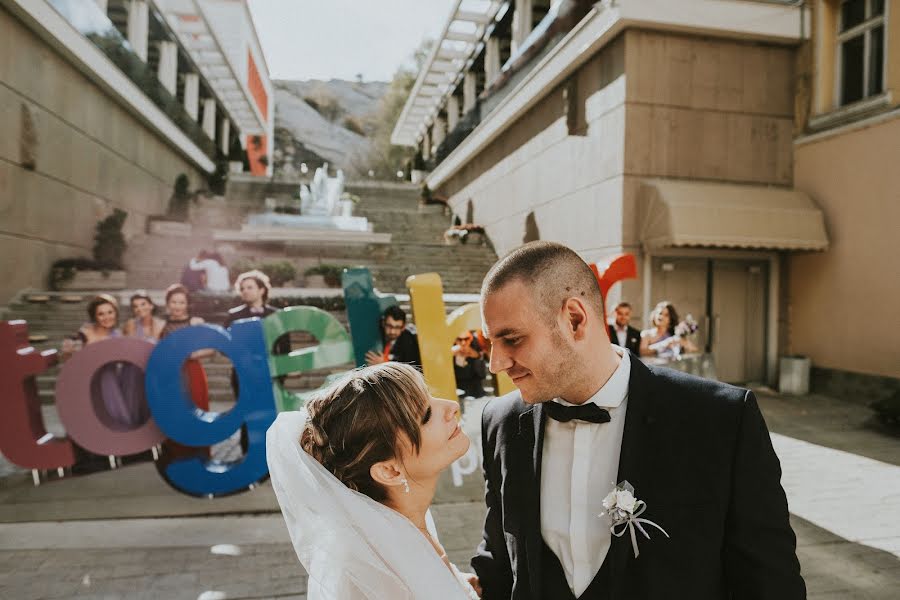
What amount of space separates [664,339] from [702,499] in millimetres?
7436

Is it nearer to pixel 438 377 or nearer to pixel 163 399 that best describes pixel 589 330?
pixel 438 377

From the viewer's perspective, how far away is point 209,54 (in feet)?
97.9

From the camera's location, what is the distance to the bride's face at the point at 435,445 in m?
1.86

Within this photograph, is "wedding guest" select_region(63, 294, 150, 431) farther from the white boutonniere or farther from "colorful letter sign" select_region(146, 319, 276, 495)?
the white boutonniere

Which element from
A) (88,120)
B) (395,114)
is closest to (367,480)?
(88,120)

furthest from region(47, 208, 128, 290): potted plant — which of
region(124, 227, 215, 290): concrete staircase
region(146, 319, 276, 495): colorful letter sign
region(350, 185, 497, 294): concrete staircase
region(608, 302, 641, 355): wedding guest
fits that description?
region(608, 302, 641, 355): wedding guest

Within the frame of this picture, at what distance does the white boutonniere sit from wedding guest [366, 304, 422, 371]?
175 inches

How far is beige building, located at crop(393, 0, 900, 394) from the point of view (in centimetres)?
1094

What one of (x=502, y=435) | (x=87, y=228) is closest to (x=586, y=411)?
(x=502, y=435)

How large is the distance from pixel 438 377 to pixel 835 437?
6035 mm

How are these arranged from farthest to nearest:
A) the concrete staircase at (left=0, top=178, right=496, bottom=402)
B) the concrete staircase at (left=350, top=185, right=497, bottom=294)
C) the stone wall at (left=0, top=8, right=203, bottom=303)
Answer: the concrete staircase at (left=350, top=185, right=497, bottom=294) → the stone wall at (left=0, top=8, right=203, bottom=303) → the concrete staircase at (left=0, top=178, right=496, bottom=402)

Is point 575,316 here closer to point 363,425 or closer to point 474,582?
point 363,425

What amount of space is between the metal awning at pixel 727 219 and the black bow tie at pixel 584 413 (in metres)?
9.99

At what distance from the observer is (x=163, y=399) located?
215 inches
